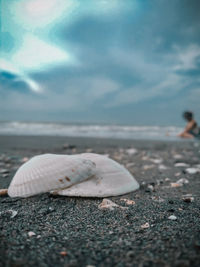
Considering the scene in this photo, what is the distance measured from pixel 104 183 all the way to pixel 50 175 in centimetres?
64

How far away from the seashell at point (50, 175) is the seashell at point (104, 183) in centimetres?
8

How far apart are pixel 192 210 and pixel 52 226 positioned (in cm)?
136

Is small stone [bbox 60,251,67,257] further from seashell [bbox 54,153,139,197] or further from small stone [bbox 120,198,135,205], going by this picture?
small stone [bbox 120,198,135,205]

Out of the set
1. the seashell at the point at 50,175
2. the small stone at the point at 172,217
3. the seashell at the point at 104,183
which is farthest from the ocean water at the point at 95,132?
the small stone at the point at 172,217

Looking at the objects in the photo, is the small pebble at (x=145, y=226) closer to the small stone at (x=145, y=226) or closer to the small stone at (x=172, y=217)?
the small stone at (x=145, y=226)

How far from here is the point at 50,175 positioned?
219 cm

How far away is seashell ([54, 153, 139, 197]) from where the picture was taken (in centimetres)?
214

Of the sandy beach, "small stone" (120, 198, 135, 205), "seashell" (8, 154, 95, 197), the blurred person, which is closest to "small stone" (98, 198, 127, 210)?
the sandy beach

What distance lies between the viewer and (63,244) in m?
1.26

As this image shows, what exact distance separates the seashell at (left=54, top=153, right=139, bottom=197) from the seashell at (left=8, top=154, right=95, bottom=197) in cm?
8

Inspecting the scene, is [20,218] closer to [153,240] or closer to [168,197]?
[153,240]

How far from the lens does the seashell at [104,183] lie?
7.01 ft

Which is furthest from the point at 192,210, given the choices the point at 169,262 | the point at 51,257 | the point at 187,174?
the point at 187,174

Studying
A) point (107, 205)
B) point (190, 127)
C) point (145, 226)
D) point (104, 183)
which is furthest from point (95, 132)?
point (145, 226)
